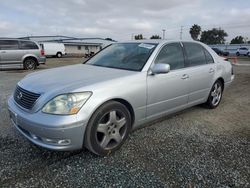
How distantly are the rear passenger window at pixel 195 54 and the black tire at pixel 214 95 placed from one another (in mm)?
713

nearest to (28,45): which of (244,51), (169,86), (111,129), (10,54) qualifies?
Result: (10,54)

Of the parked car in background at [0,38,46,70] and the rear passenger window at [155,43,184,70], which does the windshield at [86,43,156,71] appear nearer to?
the rear passenger window at [155,43,184,70]

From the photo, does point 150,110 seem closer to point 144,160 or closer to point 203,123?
point 144,160

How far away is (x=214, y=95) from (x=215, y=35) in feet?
322

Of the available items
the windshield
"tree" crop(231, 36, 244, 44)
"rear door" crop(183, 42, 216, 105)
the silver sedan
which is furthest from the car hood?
"tree" crop(231, 36, 244, 44)

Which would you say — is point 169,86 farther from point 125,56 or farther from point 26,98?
point 26,98

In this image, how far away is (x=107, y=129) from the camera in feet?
10.1

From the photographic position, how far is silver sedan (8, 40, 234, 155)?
275cm

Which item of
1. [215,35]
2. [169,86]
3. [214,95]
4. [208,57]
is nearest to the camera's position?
[169,86]

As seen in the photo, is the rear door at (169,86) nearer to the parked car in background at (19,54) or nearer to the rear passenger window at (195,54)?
the rear passenger window at (195,54)

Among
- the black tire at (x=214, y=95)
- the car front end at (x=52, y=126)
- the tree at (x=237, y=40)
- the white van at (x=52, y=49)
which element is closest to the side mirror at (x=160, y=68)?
the car front end at (x=52, y=126)

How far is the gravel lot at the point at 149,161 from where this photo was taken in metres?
2.60

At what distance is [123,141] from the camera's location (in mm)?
3318

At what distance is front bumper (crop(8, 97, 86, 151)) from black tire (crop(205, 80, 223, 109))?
3.28 m
